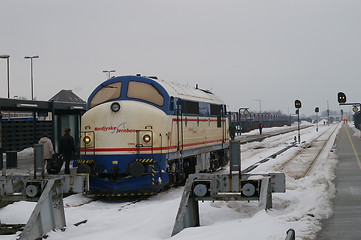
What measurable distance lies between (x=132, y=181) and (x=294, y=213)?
509 cm

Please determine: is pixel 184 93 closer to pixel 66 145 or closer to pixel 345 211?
pixel 66 145

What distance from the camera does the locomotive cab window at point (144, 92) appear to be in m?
15.6

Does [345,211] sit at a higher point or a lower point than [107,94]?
lower

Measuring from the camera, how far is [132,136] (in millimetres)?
14742

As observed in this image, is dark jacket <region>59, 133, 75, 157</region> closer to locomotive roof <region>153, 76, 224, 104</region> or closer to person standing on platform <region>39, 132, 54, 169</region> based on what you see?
person standing on platform <region>39, 132, 54, 169</region>

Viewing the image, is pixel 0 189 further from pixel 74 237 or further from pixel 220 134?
pixel 220 134

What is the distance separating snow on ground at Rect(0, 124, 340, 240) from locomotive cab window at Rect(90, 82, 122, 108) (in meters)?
2.96

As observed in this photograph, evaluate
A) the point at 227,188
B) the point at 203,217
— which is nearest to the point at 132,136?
the point at 203,217

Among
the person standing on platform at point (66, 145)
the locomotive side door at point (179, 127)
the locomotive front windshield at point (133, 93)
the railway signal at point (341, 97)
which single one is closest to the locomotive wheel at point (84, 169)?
the locomotive front windshield at point (133, 93)

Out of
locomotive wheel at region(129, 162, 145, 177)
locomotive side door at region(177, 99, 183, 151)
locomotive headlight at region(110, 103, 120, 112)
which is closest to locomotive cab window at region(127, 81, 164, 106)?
locomotive headlight at region(110, 103, 120, 112)

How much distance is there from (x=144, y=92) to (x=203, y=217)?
5215mm

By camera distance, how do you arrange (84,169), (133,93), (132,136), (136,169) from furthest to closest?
(133,93)
(132,136)
(84,169)
(136,169)

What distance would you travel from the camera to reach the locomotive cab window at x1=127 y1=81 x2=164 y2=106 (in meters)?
15.6

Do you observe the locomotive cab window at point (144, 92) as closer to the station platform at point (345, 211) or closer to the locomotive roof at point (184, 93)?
the locomotive roof at point (184, 93)
